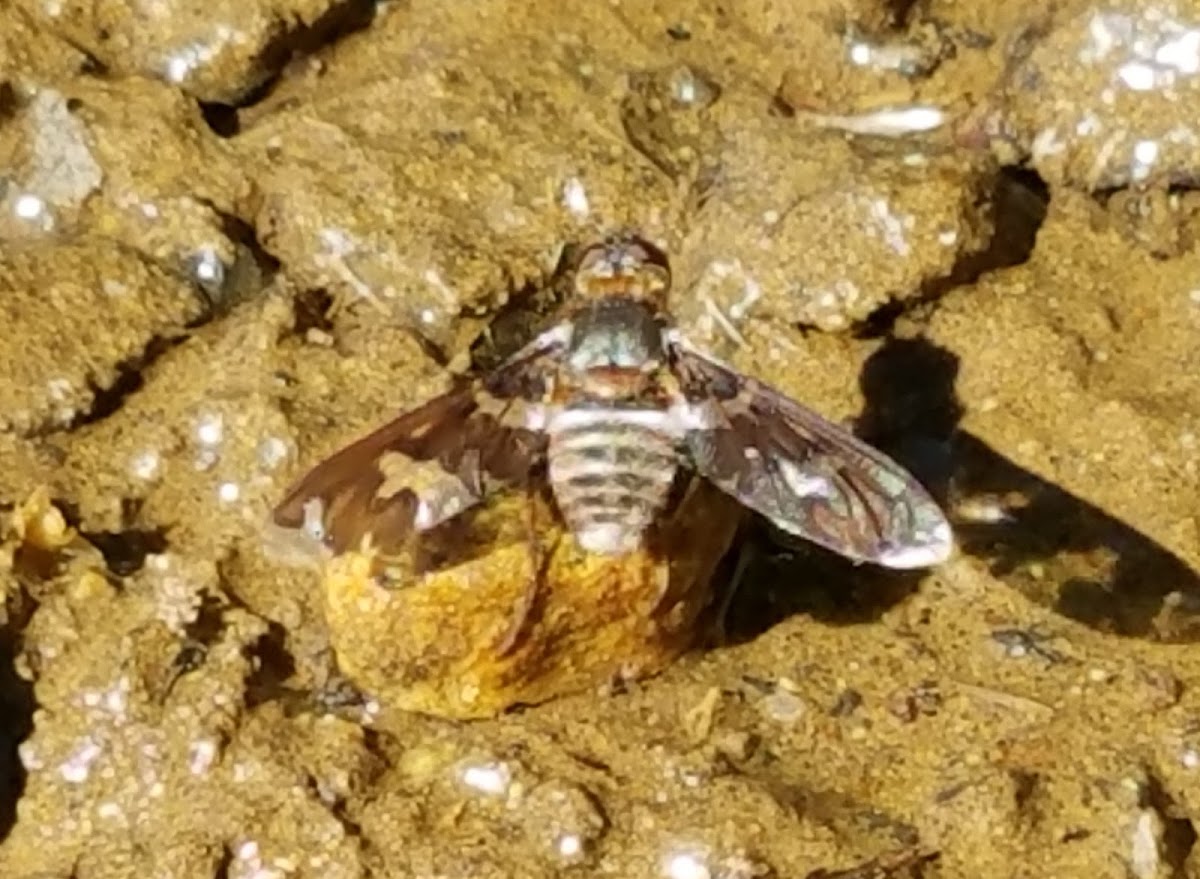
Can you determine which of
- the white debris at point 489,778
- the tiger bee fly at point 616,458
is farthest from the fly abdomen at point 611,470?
the white debris at point 489,778

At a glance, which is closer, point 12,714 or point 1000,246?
point 12,714

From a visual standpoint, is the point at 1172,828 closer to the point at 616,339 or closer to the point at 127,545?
the point at 616,339

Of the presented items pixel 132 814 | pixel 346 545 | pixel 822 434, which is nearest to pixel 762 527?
pixel 822 434

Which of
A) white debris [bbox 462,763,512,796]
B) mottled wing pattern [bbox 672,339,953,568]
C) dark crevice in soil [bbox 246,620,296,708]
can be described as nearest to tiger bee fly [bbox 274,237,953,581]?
mottled wing pattern [bbox 672,339,953,568]

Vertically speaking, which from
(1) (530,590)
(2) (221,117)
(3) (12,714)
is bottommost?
(3) (12,714)

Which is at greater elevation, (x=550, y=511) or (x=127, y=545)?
(x=550, y=511)

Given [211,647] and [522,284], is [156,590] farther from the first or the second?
[522,284]

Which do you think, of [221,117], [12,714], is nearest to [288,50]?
[221,117]

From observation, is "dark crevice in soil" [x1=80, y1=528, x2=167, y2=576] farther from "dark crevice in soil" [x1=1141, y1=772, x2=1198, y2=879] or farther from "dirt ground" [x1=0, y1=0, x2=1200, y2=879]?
"dark crevice in soil" [x1=1141, y1=772, x2=1198, y2=879]
